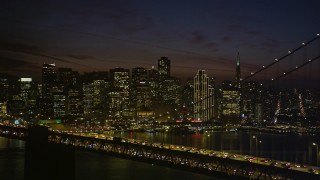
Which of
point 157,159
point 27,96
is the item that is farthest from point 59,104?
point 157,159

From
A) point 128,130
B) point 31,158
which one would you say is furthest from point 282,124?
point 31,158

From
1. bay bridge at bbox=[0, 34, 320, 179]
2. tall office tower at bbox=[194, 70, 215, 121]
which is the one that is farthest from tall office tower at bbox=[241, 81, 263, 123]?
bay bridge at bbox=[0, 34, 320, 179]

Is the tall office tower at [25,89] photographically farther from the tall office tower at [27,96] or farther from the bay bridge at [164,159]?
the bay bridge at [164,159]

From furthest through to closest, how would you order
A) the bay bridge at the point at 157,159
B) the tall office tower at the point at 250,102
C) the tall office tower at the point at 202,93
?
the tall office tower at the point at 202,93 → the tall office tower at the point at 250,102 → the bay bridge at the point at 157,159

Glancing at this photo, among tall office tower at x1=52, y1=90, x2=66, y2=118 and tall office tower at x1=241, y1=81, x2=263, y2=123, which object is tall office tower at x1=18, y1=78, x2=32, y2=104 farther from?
tall office tower at x1=241, y1=81, x2=263, y2=123

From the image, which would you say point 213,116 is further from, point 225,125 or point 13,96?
point 13,96

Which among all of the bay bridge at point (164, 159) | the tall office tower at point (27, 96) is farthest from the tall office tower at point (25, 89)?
the bay bridge at point (164, 159)

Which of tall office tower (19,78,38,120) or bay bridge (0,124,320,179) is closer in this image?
bay bridge (0,124,320,179)

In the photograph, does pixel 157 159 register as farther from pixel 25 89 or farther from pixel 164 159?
pixel 25 89
